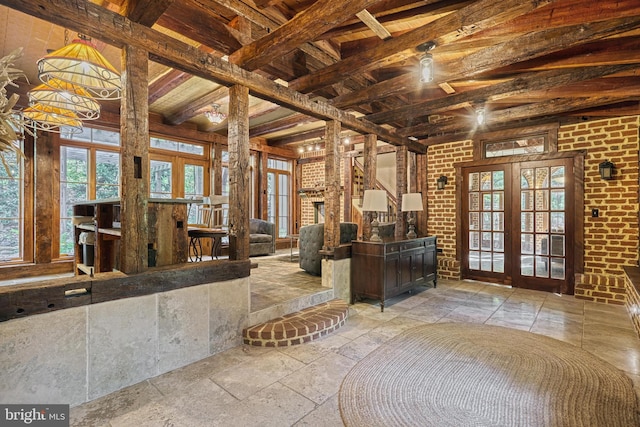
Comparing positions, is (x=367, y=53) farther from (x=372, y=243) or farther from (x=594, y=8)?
(x=372, y=243)

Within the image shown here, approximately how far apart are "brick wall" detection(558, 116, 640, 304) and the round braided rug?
2.25m

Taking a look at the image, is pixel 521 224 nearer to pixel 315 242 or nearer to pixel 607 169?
pixel 607 169

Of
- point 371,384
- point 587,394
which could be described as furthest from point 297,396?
point 587,394

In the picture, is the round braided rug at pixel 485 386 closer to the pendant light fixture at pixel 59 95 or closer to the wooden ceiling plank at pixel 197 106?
the pendant light fixture at pixel 59 95

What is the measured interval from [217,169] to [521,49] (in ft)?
19.5

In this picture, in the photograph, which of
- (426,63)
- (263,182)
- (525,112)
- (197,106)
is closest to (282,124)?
(197,106)

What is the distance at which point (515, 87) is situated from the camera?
3471 mm

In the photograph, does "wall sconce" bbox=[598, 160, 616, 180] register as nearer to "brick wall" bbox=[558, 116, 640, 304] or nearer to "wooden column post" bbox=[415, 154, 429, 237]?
"brick wall" bbox=[558, 116, 640, 304]

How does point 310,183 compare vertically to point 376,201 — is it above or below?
above

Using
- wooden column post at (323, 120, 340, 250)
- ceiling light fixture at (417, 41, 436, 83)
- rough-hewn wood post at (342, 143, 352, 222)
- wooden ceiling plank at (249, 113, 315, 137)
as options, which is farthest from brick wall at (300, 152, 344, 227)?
ceiling light fixture at (417, 41, 436, 83)

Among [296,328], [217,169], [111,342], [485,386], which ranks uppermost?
[217,169]

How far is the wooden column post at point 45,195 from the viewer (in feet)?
15.6

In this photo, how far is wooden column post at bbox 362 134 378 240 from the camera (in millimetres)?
4520

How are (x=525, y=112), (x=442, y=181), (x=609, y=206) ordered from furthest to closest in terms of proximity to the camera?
(x=442, y=181) < (x=525, y=112) < (x=609, y=206)
